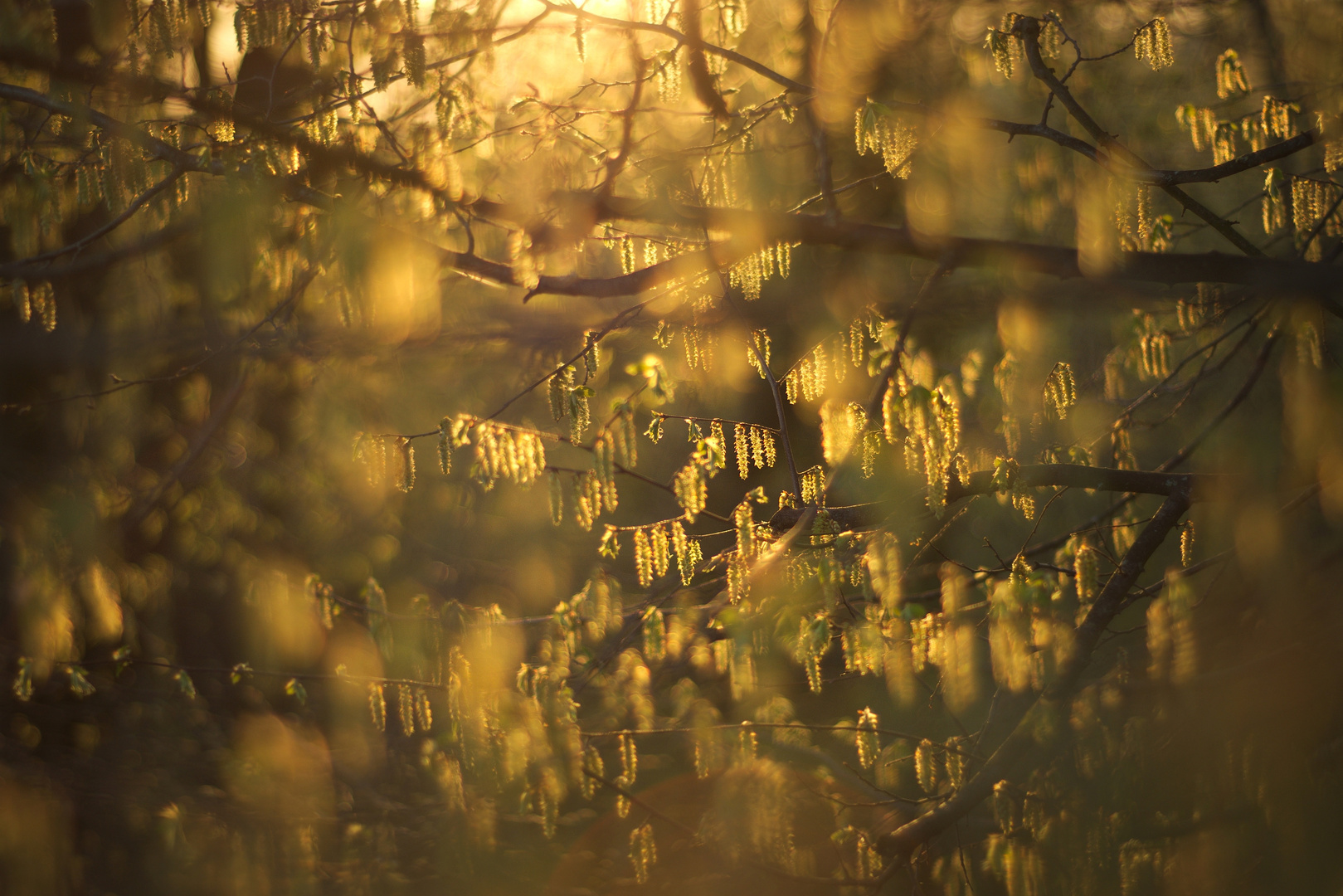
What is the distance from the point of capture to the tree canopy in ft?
6.97

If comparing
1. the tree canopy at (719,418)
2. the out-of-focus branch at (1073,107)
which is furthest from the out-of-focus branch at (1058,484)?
the out-of-focus branch at (1073,107)

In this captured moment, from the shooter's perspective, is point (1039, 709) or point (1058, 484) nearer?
point (1039, 709)

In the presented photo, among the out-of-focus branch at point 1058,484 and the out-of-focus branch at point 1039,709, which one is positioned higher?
the out-of-focus branch at point 1058,484

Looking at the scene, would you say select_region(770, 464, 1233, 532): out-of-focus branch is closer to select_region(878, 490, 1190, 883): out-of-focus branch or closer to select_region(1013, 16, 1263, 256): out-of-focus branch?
select_region(878, 490, 1190, 883): out-of-focus branch

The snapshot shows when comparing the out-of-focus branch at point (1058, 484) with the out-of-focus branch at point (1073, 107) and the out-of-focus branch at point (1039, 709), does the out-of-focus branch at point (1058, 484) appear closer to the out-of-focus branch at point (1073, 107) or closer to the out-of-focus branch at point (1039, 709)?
the out-of-focus branch at point (1039, 709)

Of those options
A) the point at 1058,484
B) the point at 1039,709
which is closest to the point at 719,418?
the point at 1058,484

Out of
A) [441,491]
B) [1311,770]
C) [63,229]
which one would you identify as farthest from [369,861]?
[1311,770]

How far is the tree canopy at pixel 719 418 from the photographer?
2.12 m

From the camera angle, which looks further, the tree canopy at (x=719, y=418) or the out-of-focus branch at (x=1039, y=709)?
the out-of-focus branch at (x=1039, y=709)

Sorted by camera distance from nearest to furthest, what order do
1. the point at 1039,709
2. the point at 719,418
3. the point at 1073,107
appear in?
the point at 1039,709 < the point at 1073,107 < the point at 719,418

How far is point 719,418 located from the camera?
3.29 meters

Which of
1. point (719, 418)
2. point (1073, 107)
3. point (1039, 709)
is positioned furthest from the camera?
point (719, 418)

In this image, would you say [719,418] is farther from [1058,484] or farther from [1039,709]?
[1039,709]

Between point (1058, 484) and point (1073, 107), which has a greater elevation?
point (1073, 107)
